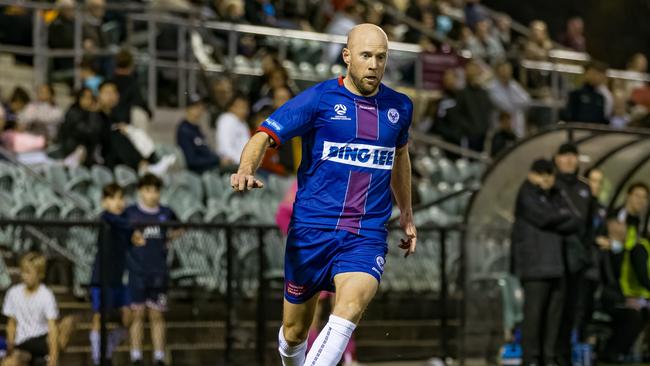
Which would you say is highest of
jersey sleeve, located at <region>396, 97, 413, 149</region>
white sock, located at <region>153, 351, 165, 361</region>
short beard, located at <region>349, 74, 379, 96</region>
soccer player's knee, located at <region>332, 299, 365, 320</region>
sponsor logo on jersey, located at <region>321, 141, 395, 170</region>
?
short beard, located at <region>349, 74, 379, 96</region>

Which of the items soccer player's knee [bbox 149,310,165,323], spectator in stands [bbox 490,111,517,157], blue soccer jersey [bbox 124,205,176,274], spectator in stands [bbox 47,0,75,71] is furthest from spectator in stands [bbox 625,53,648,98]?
soccer player's knee [bbox 149,310,165,323]

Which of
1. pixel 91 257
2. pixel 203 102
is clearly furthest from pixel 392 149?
pixel 203 102

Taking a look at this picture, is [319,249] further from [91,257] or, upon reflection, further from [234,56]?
[234,56]

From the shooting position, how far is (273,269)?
613 inches

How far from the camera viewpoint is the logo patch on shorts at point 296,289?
31.8 feet

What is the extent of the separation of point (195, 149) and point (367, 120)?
895cm

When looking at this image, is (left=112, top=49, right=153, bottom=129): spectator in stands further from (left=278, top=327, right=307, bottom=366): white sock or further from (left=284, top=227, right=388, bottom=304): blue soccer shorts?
(left=284, top=227, right=388, bottom=304): blue soccer shorts

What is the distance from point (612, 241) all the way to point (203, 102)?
20.5 feet

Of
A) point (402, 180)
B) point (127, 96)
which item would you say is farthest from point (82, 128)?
point (402, 180)

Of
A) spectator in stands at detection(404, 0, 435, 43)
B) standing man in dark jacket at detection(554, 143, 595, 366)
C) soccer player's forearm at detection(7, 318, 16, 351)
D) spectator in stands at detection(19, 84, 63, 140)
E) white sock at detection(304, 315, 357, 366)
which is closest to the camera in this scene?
white sock at detection(304, 315, 357, 366)

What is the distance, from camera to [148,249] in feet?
47.7

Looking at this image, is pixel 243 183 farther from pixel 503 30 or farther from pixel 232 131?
pixel 503 30

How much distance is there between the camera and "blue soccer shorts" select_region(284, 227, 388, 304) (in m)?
9.45

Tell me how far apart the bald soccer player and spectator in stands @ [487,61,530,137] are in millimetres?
13481
